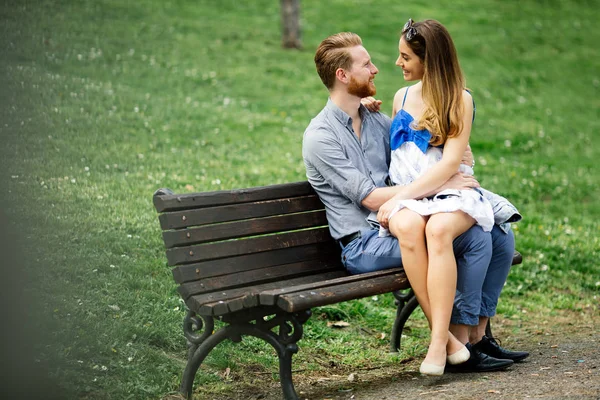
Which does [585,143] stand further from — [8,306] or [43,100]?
[8,306]

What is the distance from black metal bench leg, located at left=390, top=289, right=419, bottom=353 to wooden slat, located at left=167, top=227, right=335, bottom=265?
72 cm

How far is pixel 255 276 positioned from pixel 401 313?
1282mm

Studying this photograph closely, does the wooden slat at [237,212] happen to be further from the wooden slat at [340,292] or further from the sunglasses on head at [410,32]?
the sunglasses on head at [410,32]

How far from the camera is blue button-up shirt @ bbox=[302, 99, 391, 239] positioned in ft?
14.9

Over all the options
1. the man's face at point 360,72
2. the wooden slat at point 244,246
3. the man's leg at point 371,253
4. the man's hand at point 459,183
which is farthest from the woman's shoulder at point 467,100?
the wooden slat at point 244,246

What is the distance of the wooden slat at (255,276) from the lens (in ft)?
13.7

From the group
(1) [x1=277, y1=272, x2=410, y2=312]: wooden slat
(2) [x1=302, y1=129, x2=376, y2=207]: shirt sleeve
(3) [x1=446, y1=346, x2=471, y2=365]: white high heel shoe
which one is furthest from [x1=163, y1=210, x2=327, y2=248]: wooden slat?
(3) [x1=446, y1=346, x2=471, y2=365]: white high heel shoe

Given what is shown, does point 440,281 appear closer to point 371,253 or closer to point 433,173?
point 371,253

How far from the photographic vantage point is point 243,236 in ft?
14.7

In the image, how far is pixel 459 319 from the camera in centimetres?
435

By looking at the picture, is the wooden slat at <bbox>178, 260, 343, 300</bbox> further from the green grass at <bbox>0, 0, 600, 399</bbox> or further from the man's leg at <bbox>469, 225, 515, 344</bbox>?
the man's leg at <bbox>469, 225, 515, 344</bbox>

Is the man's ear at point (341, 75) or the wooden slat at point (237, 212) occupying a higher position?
the man's ear at point (341, 75)

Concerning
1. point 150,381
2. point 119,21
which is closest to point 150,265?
point 150,381

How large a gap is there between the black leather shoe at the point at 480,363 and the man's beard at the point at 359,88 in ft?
5.02
